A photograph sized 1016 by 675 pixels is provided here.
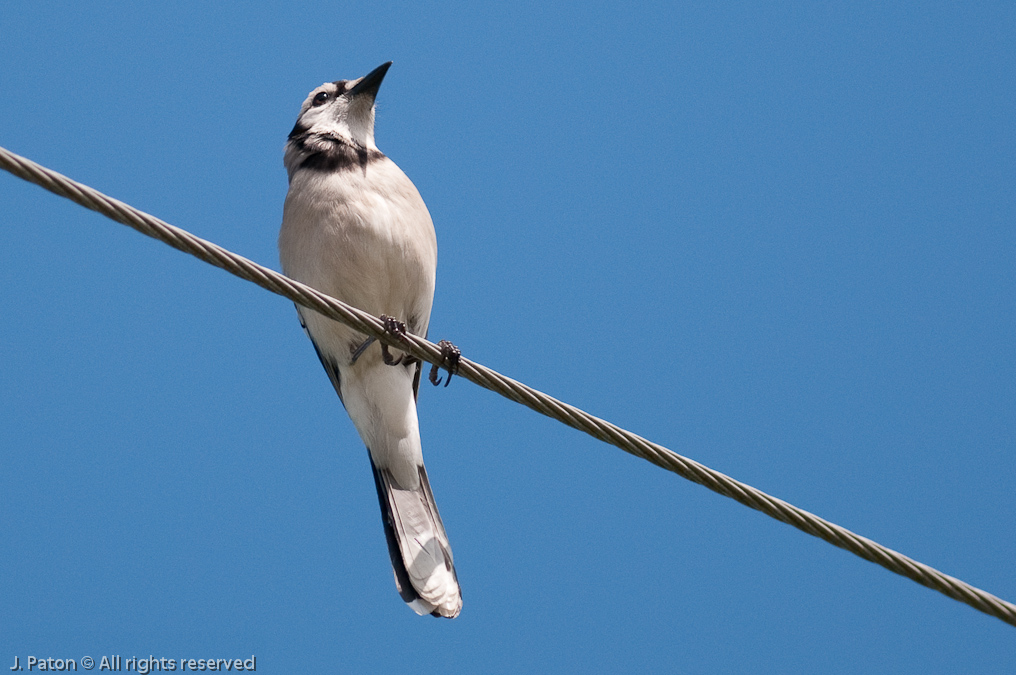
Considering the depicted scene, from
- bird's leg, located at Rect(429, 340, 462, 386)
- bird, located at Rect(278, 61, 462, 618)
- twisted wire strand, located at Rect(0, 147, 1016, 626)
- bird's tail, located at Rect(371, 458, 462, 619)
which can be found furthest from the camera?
bird, located at Rect(278, 61, 462, 618)

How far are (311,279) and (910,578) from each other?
10.7 ft

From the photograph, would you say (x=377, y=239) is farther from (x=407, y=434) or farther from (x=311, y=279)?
(x=407, y=434)

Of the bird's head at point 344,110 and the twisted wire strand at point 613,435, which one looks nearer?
the twisted wire strand at point 613,435

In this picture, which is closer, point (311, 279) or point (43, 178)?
point (43, 178)

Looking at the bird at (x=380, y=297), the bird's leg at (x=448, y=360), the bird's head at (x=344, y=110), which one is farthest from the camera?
the bird's head at (x=344, y=110)

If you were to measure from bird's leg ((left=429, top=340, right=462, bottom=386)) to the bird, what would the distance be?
0.29 meters

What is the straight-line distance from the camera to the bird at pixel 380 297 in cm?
506

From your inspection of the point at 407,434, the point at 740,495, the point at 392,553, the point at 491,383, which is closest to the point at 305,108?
the point at 407,434

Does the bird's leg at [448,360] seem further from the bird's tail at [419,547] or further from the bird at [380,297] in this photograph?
→ the bird's tail at [419,547]

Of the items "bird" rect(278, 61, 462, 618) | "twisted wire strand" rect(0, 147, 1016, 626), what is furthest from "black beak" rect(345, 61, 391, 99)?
"twisted wire strand" rect(0, 147, 1016, 626)

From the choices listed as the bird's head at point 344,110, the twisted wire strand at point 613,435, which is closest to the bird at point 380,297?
the bird's head at point 344,110

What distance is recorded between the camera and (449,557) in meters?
5.11

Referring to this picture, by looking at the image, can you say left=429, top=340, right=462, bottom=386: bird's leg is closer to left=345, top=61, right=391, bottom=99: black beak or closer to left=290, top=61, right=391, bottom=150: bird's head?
left=290, top=61, right=391, bottom=150: bird's head

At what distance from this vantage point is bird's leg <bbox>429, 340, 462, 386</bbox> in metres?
3.71
